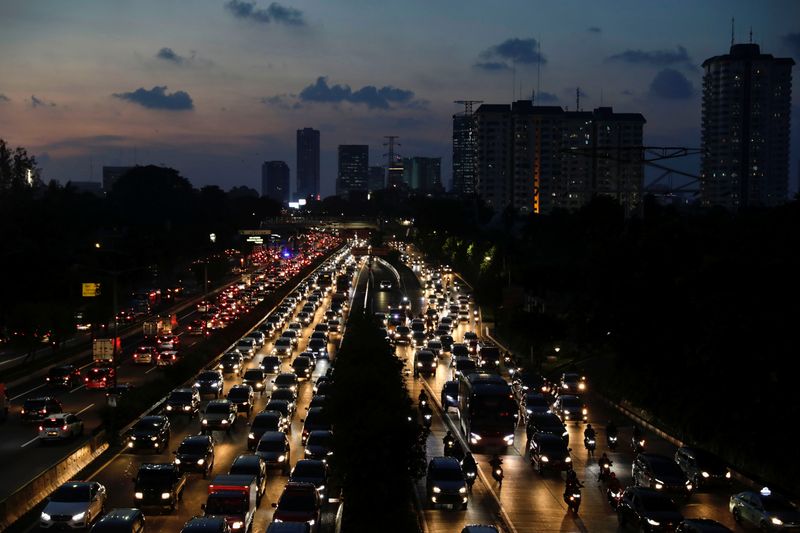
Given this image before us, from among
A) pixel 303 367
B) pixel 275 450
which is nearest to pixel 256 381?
pixel 303 367

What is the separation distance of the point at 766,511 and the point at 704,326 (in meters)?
9.33

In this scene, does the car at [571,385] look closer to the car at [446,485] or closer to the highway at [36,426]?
the highway at [36,426]

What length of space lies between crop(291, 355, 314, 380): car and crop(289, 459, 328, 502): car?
77.7ft

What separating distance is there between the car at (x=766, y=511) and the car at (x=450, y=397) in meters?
16.8

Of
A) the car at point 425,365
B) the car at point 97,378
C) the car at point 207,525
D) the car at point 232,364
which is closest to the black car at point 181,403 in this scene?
the car at point 97,378

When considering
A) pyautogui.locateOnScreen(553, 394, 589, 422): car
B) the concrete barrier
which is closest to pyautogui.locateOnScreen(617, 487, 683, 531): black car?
the concrete barrier

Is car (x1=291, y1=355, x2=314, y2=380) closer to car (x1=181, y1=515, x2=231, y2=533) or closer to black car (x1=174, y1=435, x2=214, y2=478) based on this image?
black car (x1=174, y1=435, x2=214, y2=478)

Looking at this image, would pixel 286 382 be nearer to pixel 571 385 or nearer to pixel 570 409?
pixel 570 409

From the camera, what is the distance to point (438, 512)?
24094 mm

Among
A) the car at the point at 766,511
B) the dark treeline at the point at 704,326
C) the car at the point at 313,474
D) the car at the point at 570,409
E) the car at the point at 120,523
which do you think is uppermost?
the dark treeline at the point at 704,326

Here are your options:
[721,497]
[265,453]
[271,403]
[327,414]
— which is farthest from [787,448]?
[271,403]

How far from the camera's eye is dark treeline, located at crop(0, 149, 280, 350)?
6319 centimetres

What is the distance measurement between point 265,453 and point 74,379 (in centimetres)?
2323

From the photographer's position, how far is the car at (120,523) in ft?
61.9
